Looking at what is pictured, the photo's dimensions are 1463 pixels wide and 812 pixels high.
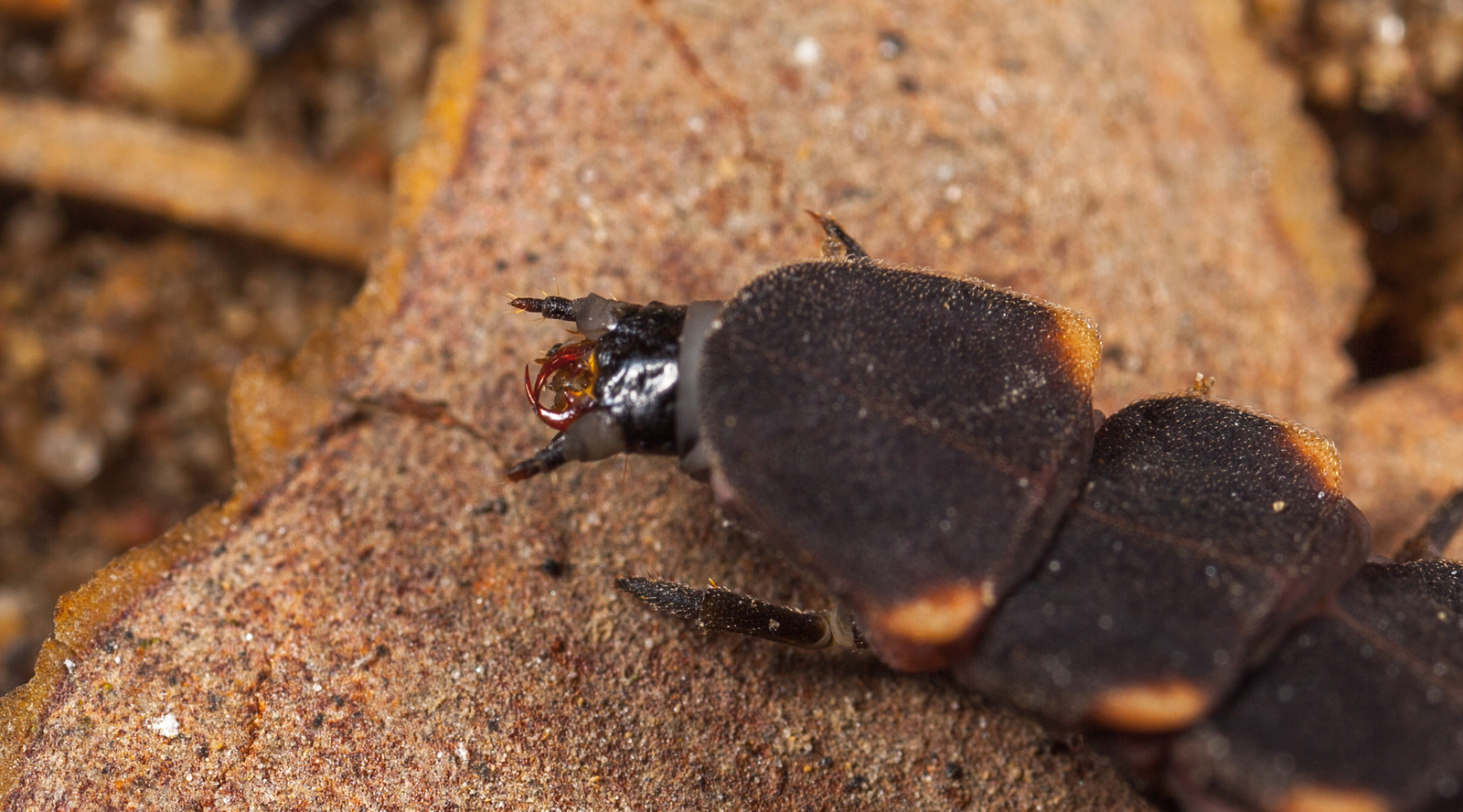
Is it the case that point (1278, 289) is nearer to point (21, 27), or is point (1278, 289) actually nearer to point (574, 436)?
point (574, 436)

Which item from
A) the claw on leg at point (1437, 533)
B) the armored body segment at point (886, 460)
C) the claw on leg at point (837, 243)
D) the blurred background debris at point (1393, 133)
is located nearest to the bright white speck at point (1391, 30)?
the blurred background debris at point (1393, 133)

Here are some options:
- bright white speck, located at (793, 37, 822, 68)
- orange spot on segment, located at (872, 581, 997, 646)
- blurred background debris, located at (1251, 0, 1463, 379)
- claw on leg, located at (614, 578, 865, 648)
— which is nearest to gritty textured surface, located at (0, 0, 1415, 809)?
bright white speck, located at (793, 37, 822, 68)

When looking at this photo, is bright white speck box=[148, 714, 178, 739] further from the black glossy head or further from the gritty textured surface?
the black glossy head

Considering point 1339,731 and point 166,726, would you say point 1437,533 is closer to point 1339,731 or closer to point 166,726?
point 1339,731

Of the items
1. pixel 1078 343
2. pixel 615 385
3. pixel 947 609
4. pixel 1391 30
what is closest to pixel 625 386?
pixel 615 385

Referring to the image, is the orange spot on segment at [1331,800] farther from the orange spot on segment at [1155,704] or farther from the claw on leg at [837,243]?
the claw on leg at [837,243]

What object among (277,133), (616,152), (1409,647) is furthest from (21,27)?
(1409,647)
